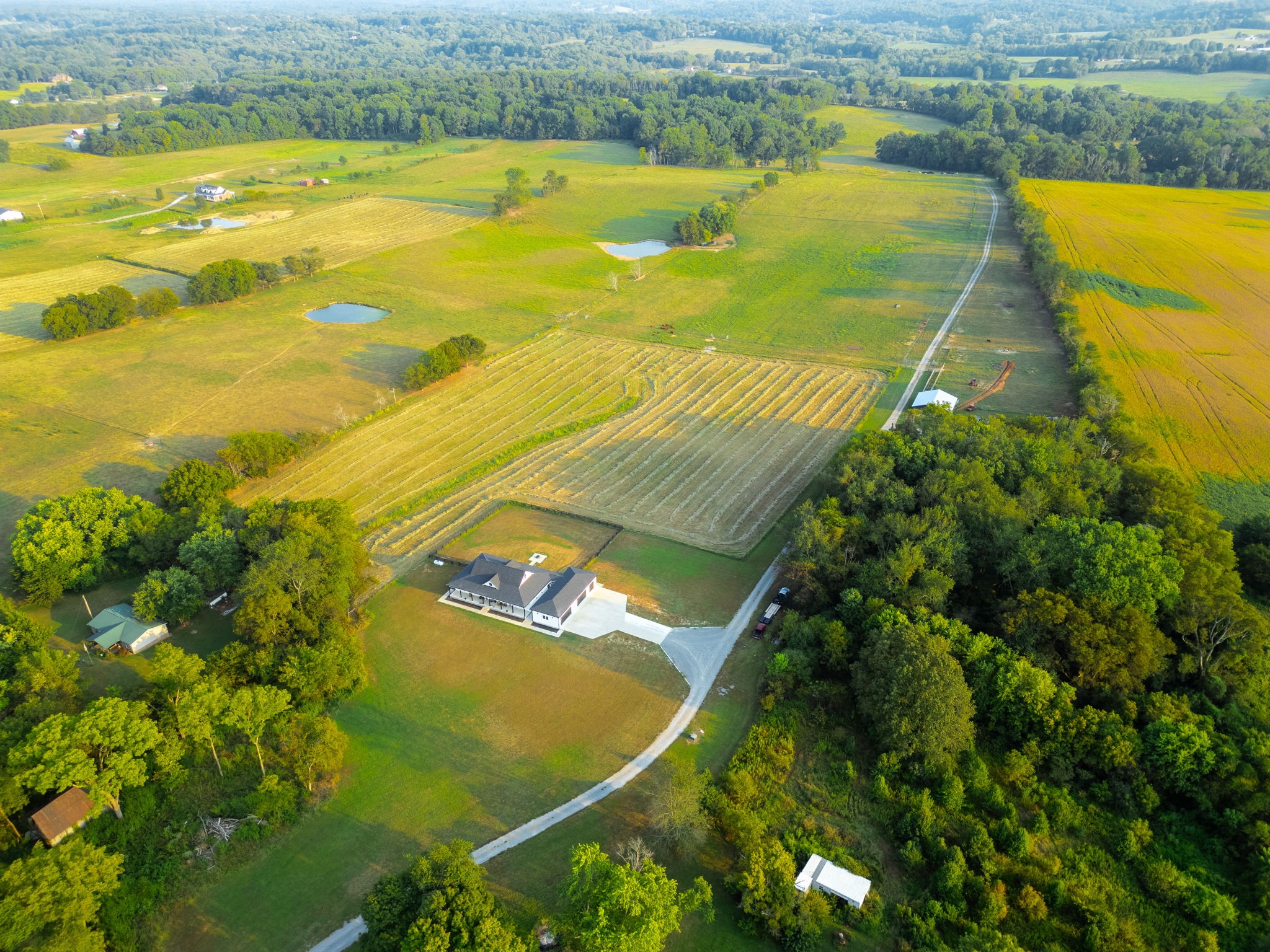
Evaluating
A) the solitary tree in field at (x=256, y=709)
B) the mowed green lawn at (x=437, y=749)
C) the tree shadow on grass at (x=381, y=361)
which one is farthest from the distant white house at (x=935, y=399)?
the solitary tree in field at (x=256, y=709)

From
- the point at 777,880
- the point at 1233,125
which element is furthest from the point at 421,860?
the point at 1233,125

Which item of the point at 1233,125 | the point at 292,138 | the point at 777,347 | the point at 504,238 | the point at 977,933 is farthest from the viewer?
the point at 292,138

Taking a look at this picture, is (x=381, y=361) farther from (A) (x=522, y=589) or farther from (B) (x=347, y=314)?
(A) (x=522, y=589)

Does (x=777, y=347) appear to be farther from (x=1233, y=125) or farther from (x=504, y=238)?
(x=1233, y=125)

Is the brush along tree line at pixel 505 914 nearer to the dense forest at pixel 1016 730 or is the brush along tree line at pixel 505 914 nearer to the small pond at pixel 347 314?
the dense forest at pixel 1016 730

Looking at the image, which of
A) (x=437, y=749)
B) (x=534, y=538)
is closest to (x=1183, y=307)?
(x=534, y=538)

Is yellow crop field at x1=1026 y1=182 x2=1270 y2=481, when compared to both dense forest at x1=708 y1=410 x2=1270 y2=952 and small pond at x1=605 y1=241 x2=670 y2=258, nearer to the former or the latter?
dense forest at x1=708 y1=410 x2=1270 y2=952
